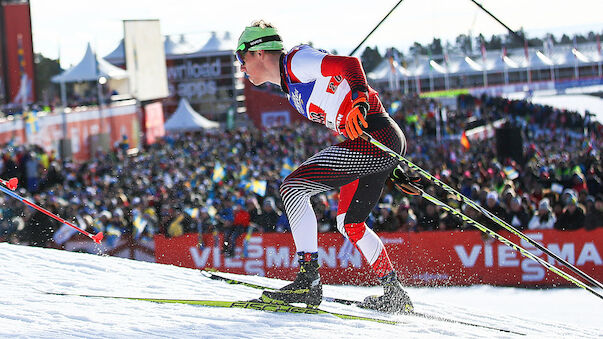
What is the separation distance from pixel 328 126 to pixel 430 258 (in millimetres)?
6031

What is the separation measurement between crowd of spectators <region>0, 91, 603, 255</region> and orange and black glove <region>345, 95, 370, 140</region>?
1.01 metres

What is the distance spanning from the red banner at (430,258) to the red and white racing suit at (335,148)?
5.35 meters

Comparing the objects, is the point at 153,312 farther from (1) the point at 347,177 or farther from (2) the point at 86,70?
(2) the point at 86,70

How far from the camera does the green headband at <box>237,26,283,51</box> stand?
4016 mm

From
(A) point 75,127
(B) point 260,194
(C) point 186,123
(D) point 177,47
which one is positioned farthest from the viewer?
(D) point 177,47

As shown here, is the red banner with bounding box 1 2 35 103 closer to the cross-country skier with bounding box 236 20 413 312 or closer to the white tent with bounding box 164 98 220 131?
the white tent with bounding box 164 98 220 131

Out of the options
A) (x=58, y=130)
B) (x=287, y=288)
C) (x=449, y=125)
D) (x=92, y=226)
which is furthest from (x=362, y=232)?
(x=58, y=130)

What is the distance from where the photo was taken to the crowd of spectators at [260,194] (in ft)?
32.0

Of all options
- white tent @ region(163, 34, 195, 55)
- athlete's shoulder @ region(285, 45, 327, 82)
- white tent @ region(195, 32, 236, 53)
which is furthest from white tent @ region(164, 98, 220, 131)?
athlete's shoulder @ region(285, 45, 327, 82)

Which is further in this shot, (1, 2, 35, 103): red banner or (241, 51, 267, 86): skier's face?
(1, 2, 35, 103): red banner

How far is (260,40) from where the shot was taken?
158 inches

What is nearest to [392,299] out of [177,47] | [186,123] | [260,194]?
[260,194]

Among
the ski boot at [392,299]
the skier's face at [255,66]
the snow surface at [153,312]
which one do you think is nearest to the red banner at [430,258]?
the snow surface at [153,312]

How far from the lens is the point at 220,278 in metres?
5.52
